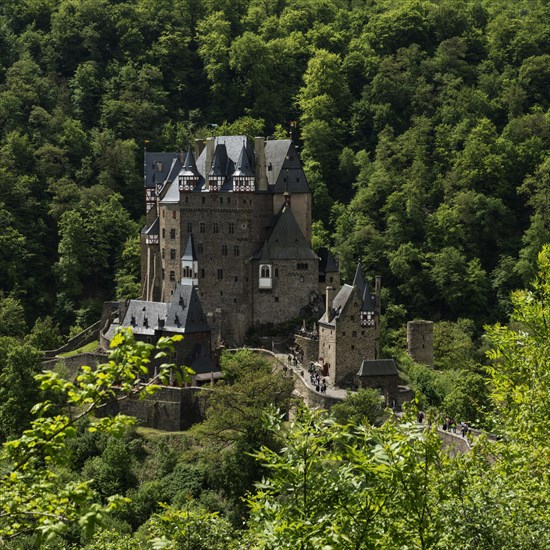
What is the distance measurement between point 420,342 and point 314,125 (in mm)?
29909

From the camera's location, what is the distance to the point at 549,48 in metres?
96.5

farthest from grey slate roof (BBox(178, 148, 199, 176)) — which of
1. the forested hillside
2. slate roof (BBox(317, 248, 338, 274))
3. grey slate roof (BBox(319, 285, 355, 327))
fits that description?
the forested hillside

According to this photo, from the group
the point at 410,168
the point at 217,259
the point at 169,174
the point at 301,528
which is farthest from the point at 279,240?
the point at 301,528

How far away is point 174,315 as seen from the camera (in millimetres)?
52781

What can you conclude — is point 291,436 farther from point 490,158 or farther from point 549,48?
point 549,48

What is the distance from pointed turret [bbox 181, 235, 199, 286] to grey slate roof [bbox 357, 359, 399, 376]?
11868 mm

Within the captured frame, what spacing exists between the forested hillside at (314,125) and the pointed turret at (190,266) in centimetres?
1187

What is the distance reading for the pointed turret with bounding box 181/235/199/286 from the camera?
5734 cm

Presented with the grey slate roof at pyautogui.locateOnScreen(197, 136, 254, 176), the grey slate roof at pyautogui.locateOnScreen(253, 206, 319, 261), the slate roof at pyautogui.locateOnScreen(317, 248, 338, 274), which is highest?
the grey slate roof at pyautogui.locateOnScreen(197, 136, 254, 176)

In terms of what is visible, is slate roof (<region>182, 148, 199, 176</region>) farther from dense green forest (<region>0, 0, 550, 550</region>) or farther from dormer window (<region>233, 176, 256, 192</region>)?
dense green forest (<region>0, 0, 550, 550</region>)

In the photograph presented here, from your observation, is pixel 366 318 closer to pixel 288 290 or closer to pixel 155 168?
pixel 288 290

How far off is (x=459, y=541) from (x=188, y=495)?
27.6 metres

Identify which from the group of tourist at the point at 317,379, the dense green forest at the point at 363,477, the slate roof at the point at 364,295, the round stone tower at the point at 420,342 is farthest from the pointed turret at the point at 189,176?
the dense green forest at the point at 363,477

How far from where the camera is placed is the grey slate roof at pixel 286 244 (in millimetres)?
56406
